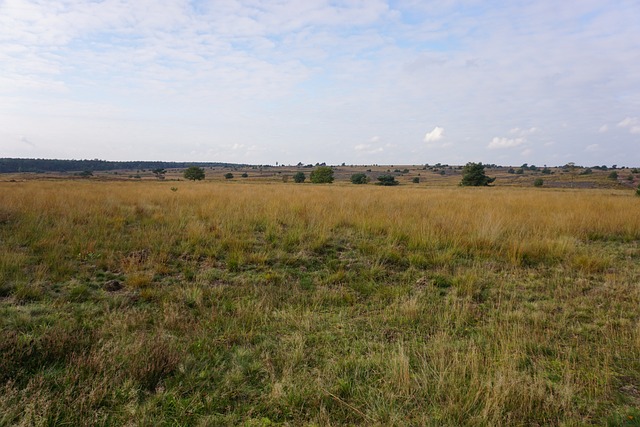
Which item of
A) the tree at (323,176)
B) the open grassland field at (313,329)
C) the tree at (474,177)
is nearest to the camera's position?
the open grassland field at (313,329)

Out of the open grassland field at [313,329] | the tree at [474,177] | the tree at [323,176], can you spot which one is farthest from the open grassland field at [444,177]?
the open grassland field at [313,329]

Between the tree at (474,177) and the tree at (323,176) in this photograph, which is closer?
the tree at (474,177)

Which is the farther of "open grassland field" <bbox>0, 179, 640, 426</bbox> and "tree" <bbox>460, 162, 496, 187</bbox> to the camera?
"tree" <bbox>460, 162, 496, 187</bbox>

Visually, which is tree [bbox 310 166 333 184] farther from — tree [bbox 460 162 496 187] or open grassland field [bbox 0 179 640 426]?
open grassland field [bbox 0 179 640 426]

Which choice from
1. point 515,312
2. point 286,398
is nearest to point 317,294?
point 286,398

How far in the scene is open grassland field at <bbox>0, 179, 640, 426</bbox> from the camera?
95.7 inches

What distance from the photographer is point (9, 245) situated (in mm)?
6195

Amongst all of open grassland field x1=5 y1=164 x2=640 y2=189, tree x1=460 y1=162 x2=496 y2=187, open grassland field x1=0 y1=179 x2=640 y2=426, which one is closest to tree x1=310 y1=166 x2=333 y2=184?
open grassland field x1=5 y1=164 x2=640 y2=189

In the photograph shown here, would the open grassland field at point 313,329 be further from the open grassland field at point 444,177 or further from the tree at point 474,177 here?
the tree at point 474,177

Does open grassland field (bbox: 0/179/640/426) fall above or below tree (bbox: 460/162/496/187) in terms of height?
below

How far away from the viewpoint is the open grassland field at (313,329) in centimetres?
243

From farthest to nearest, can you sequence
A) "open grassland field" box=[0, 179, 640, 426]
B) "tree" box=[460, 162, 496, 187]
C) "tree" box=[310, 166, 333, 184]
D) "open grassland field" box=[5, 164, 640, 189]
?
"tree" box=[310, 166, 333, 184] < "open grassland field" box=[5, 164, 640, 189] < "tree" box=[460, 162, 496, 187] < "open grassland field" box=[0, 179, 640, 426]

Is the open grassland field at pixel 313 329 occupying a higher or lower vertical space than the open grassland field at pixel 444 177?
A: lower

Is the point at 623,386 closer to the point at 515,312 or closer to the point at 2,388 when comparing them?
the point at 515,312
